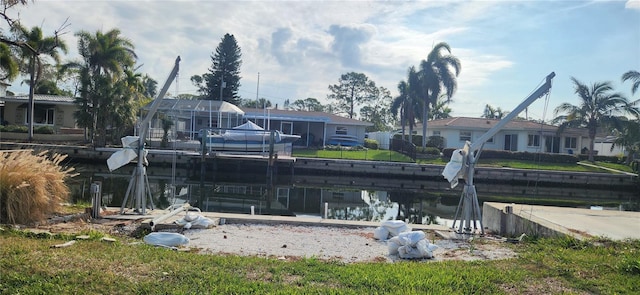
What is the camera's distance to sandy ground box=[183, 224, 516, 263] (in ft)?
23.9

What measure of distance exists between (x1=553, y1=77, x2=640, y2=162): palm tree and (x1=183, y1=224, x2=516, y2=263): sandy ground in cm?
3163

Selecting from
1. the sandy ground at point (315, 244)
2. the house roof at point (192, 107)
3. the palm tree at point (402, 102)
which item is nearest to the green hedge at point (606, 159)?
the palm tree at point (402, 102)

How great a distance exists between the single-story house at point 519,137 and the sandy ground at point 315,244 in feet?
103

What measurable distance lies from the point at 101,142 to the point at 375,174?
17879mm

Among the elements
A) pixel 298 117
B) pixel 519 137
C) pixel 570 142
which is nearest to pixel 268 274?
pixel 298 117

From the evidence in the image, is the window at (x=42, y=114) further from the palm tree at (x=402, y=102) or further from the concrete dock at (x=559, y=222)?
the concrete dock at (x=559, y=222)

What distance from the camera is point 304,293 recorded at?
4.53 m

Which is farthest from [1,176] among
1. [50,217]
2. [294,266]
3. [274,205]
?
[274,205]

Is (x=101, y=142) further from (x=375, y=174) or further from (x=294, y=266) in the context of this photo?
(x=294, y=266)

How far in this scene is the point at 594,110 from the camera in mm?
36125

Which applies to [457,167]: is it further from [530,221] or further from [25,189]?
[25,189]

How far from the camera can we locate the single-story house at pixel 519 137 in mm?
38719

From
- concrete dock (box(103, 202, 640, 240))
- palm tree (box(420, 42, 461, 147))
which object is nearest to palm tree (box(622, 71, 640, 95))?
palm tree (box(420, 42, 461, 147))

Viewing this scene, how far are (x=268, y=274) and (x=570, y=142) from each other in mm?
40282
